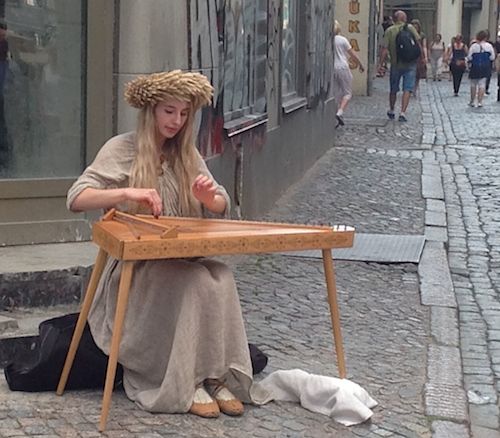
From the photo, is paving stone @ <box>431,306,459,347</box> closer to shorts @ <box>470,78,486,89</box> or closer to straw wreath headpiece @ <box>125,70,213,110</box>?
straw wreath headpiece @ <box>125,70,213,110</box>

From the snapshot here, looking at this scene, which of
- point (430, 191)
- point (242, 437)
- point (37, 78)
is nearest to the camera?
point (242, 437)

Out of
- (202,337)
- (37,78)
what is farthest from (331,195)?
(202,337)

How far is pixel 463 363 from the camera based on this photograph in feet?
21.2

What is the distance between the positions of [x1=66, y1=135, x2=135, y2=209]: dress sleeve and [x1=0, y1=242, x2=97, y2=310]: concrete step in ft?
4.18

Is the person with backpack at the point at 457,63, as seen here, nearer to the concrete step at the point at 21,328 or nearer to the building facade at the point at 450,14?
the building facade at the point at 450,14

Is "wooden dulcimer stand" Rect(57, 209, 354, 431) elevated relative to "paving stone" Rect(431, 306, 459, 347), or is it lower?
elevated

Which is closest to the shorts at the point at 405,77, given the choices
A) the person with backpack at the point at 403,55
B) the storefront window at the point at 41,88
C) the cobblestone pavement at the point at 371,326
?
the person with backpack at the point at 403,55

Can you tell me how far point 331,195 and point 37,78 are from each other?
18.6 ft

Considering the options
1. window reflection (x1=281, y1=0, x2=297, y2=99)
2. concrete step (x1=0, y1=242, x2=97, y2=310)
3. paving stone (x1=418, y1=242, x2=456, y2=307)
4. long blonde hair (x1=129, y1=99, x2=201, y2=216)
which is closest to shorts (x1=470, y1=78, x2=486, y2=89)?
window reflection (x1=281, y1=0, x2=297, y2=99)

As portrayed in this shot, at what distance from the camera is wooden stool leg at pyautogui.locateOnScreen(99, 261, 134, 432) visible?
4.65 metres

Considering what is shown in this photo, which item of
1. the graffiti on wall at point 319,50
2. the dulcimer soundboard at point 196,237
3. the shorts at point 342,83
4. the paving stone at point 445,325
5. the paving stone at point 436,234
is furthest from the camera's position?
the shorts at point 342,83

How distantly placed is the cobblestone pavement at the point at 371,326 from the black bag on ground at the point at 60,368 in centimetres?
6

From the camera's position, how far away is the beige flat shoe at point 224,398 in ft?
16.5

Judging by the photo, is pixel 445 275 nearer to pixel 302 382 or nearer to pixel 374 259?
pixel 374 259
